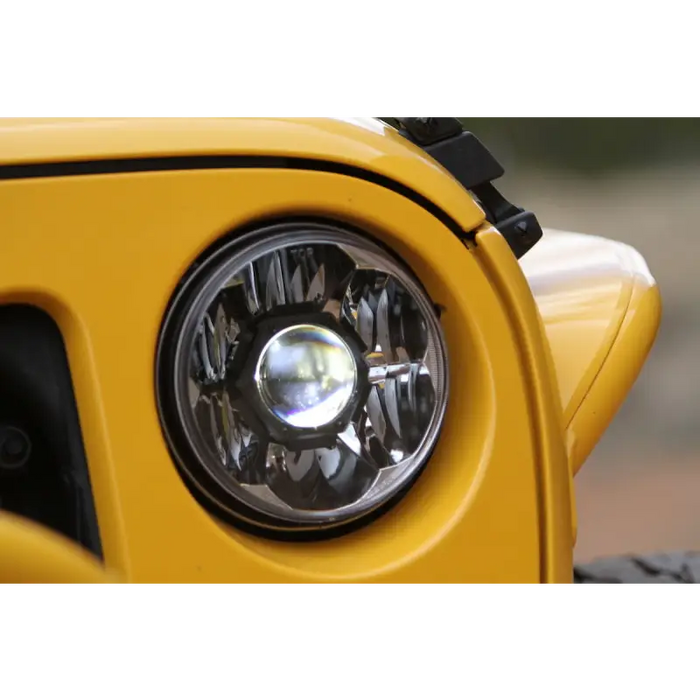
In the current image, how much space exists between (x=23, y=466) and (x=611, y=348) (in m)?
0.84

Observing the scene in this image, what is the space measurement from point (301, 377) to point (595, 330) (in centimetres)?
56

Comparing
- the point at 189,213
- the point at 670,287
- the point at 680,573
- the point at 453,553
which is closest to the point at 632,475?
the point at 680,573

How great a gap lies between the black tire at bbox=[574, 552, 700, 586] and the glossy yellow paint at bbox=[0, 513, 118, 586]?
5.14ft

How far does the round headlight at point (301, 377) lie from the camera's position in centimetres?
97

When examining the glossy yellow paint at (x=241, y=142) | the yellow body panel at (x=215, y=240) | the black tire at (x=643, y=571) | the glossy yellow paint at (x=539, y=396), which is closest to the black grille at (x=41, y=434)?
the yellow body panel at (x=215, y=240)

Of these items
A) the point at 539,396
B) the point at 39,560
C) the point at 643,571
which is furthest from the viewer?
the point at 643,571

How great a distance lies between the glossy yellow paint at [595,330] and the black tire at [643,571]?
3.07ft

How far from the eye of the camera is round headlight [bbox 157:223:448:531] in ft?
3.18

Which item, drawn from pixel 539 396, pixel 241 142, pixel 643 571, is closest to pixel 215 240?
pixel 241 142

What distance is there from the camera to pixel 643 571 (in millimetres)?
2326

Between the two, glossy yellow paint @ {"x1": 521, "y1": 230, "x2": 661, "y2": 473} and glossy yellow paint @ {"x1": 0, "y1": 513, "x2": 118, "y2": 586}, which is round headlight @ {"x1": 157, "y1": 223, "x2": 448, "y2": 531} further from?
glossy yellow paint @ {"x1": 521, "y1": 230, "x2": 661, "y2": 473}

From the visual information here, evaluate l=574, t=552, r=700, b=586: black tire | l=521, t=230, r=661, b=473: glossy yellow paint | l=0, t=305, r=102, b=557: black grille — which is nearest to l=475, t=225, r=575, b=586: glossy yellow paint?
l=521, t=230, r=661, b=473: glossy yellow paint

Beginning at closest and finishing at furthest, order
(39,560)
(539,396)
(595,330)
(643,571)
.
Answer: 1. (39,560)
2. (539,396)
3. (595,330)
4. (643,571)

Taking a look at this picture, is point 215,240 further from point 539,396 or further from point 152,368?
point 539,396
